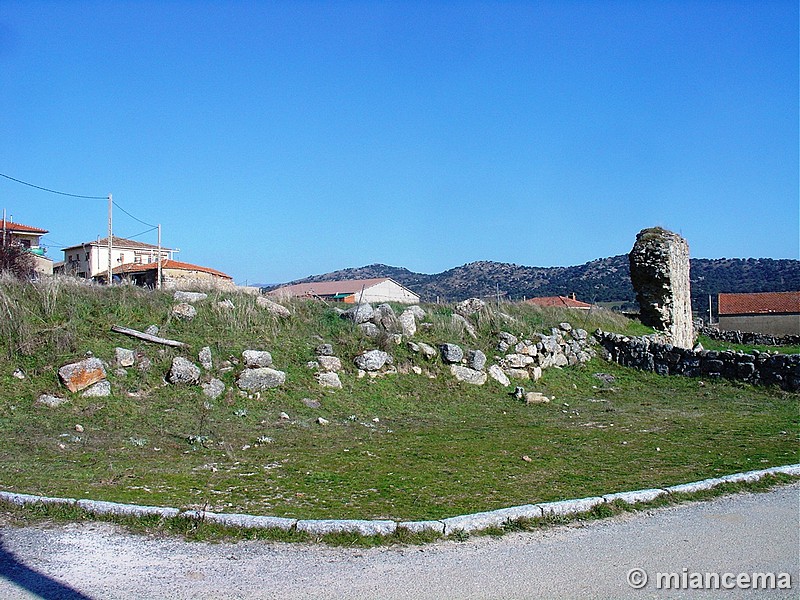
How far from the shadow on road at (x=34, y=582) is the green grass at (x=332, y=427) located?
1.48 m

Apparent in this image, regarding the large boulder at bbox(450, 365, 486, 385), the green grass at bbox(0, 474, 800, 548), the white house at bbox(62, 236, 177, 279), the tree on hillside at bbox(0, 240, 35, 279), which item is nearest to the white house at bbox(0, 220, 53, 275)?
the white house at bbox(62, 236, 177, 279)

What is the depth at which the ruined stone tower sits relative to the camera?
2169 cm

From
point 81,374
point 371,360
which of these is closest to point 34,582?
point 81,374

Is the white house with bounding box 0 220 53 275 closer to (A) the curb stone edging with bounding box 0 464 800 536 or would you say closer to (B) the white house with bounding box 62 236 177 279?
(B) the white house with bounding box 62 236 177 279

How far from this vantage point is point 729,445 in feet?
30.3

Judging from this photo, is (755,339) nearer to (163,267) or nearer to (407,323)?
(407,323)

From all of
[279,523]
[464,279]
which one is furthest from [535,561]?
[464,279]

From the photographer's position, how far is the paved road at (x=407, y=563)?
451cm

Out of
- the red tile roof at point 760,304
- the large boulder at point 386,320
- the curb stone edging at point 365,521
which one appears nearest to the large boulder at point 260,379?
the large boulder at point 386,320

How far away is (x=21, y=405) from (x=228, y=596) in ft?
26.0

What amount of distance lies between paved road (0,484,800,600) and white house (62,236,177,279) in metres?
52.8

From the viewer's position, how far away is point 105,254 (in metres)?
57.9

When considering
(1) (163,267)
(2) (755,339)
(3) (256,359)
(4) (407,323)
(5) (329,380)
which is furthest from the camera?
(1) (163,267)

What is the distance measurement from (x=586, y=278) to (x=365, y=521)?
273 feet
